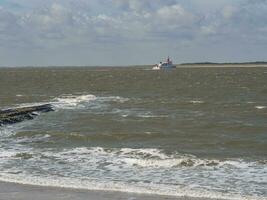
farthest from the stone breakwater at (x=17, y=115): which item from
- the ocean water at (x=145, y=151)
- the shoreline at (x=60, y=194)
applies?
the shoreline at (x=60, y=194)

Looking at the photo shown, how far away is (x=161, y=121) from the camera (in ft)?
135

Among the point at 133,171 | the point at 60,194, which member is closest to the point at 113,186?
the point at 60,194

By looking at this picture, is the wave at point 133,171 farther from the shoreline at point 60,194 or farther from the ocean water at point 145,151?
the shoreline at point 60,194

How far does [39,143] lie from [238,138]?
11.0m

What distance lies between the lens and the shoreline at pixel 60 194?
17328mm

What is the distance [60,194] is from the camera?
17.8 m

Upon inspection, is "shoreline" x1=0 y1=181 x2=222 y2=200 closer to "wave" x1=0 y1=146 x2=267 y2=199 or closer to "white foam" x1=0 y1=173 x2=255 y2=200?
"white foam" x1=0 y1=173 x2=255 y2=200

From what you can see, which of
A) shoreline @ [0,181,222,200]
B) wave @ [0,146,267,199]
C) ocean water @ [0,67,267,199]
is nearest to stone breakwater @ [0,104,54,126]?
ocean water @ [0,67,267,199]

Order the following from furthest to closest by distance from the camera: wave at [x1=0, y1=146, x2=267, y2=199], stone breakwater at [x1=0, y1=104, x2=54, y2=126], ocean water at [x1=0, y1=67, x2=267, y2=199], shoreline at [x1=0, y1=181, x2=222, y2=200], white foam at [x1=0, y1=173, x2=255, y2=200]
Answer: stone breakwater at [x1=0, y1=104, x2=54, y2=126] → ocean water at [x1=0, y1=67, x2=267, y2=199] → wave at [x1=0, y1=146, x2=267, y2=199] → white foam at [x1=0, y1=173, x2=255, y2=200] → shoreline at [x1=0, y1=181, x2=222, y2=200]

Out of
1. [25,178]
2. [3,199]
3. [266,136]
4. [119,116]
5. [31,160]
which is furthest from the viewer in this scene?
[119,116]

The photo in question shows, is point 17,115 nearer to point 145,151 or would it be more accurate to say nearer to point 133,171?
point 145,151

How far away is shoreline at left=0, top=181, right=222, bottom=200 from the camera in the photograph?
17.3m

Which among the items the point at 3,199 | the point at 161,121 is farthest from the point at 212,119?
the point at 3,199

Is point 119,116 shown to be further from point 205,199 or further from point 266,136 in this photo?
point 205,199
